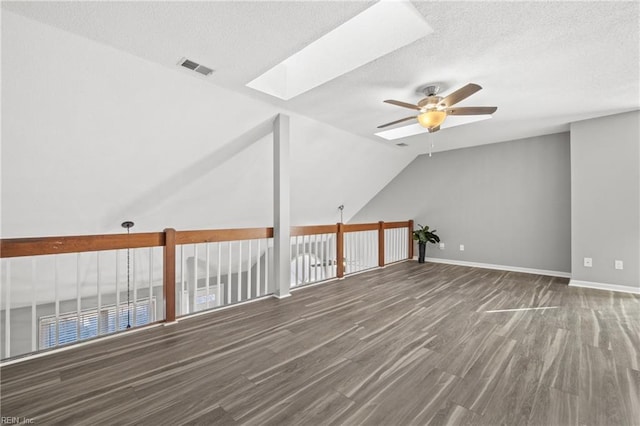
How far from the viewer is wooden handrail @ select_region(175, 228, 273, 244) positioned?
303 cm

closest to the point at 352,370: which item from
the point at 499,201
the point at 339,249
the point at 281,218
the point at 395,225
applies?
the point at 281,218

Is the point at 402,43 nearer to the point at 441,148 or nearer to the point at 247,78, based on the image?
the point at 247,78

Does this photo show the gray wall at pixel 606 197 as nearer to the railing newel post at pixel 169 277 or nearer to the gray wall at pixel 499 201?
the gray wall at pixel 499 201

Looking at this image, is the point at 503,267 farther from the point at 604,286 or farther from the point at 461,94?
the point at 461,94

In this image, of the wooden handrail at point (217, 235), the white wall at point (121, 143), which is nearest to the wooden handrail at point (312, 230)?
the wooden handrail at point (217, 235)

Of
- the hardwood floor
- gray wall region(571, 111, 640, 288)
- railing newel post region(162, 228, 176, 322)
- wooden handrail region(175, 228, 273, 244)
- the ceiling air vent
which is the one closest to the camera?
the hardwood floor

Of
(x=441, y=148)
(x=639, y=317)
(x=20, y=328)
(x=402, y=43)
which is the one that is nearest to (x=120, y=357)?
(x=402, y=43)

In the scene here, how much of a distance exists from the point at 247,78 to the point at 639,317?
509 cm

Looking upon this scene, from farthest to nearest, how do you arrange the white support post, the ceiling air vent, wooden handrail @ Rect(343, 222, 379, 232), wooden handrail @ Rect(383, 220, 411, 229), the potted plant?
the potted plant, wooden handrail @ Rect(383, 220, 411, 229), wooden handrail @ Rect(343, 222, 379, 232), the white support post, the ceiling air vent

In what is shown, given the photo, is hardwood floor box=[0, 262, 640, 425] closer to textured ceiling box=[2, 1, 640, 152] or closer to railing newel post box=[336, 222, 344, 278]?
railing newel post box=[336, 222, 344, 278]

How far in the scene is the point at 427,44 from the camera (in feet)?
8.05

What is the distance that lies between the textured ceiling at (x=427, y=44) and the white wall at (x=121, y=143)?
0.91 ft

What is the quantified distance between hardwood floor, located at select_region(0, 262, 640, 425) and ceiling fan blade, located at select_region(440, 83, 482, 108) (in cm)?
230

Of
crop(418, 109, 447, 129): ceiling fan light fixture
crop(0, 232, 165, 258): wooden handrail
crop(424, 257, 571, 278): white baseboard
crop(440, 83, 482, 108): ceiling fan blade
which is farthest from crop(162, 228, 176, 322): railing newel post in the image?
crop(424, 257, 571, 278): white baseboard
